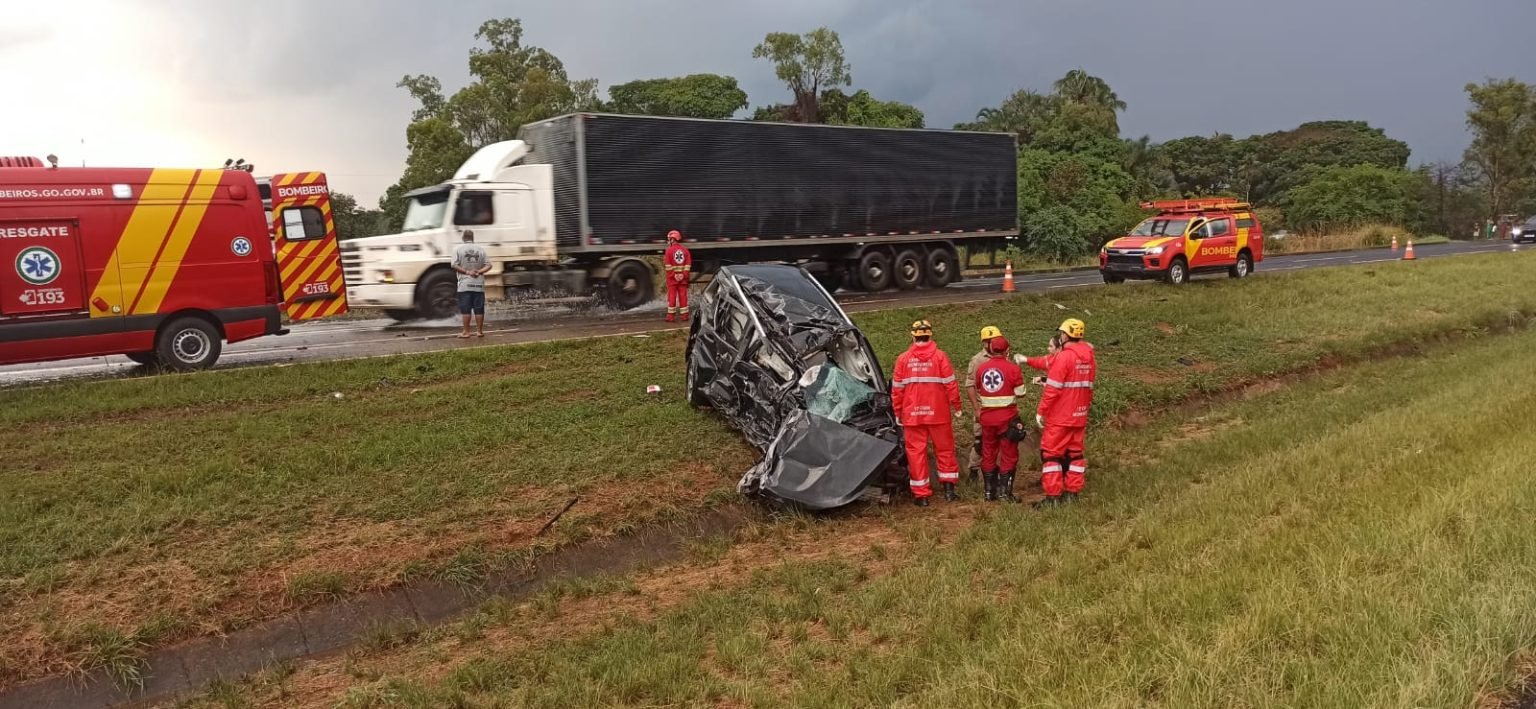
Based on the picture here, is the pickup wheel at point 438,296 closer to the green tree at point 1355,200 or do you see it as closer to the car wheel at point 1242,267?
the car wheel at point 1242,267

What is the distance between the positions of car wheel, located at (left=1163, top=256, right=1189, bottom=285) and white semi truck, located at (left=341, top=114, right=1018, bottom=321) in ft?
→ 16.2

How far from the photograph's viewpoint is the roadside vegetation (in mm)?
3029

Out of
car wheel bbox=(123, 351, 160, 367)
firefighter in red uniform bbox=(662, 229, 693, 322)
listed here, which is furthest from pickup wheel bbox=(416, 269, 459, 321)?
car wheel bbox=(123, 351, 160, 367)

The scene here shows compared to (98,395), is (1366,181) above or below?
above

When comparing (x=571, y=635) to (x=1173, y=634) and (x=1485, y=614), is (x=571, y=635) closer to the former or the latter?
(x=1173, y=634)

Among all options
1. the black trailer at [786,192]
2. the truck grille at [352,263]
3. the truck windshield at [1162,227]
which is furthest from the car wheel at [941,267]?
the truck grille at [352,263]

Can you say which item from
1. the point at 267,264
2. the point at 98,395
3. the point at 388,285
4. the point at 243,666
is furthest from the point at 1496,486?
the point at 388,285

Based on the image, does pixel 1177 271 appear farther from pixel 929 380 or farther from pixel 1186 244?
pixel 929 380

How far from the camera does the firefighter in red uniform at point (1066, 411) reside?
649cm

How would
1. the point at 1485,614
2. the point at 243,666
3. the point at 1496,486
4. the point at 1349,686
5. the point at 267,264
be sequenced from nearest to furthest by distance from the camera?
1. the point at 1349,686
2. the point at 1485,614
3. the point at 1496,486
4. the point at 243,666
5. the point at 267,264

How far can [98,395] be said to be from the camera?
30.0ft

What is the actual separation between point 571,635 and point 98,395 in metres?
7.09

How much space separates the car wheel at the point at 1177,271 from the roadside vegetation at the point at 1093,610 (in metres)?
12.8

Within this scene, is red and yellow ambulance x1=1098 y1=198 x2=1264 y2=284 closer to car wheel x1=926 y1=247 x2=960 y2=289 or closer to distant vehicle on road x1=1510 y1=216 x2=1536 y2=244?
car wheel x1=926 y1=247 x2=960 y2=289
